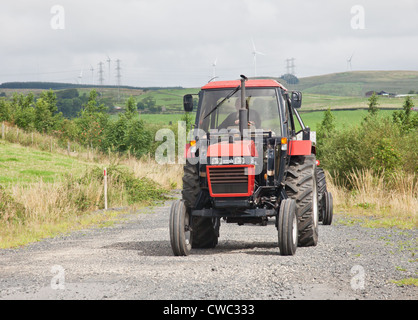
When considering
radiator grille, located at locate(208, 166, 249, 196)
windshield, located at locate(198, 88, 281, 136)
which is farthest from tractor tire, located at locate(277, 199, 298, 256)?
windshield, located at locate(198, 88, 281, 136)

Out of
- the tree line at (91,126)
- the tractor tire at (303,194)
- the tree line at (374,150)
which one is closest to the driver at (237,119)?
the tractor tire at (303,194)

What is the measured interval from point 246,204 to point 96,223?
862 centimetres

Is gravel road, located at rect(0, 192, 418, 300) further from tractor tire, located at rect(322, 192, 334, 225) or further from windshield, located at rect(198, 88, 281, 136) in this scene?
windshield, located at rect(198, 88, 281, 136)

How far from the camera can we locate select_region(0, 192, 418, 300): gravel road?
7469mm

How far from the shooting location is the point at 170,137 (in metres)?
53.9

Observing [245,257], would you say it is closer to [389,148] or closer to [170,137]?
[389,148]

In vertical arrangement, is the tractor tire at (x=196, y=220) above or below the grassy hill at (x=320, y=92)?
below

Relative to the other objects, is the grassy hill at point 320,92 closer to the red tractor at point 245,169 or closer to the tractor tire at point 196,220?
the tractor tire at point 196,220

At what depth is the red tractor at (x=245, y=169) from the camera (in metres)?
10.4

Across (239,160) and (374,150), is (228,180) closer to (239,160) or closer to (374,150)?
(239,160)

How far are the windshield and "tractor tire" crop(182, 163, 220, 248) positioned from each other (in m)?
1.13
